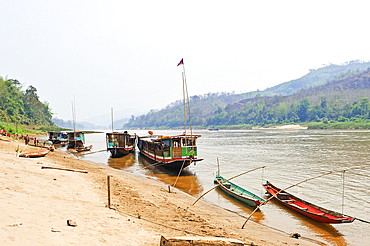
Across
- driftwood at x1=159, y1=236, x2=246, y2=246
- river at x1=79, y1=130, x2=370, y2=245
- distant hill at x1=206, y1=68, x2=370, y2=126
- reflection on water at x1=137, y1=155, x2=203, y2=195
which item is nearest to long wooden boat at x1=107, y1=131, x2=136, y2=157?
river at x1=79, y1=130, x2=370, y2=245

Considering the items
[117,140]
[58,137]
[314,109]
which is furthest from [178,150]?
[314,109]

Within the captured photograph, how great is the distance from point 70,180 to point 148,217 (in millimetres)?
5827

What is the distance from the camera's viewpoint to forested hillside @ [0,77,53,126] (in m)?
79.1

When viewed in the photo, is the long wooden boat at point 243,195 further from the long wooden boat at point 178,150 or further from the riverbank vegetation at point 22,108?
the riverbank vegetation at point 22,108

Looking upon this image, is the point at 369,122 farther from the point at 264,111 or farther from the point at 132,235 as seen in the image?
the point at 132,235

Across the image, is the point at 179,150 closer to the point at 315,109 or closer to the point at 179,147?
the point at 179,147

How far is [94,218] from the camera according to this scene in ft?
24.0

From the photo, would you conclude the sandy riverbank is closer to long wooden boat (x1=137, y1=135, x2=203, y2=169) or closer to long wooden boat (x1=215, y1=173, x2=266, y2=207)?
long wooden boat (x1=215, y1=173, x2=266, y2=207)

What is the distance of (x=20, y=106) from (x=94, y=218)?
4057 inches

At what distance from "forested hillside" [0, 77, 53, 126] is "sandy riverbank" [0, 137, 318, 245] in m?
75.7

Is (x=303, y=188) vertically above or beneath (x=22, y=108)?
beneath

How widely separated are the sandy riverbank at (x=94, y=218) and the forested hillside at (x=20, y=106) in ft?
248

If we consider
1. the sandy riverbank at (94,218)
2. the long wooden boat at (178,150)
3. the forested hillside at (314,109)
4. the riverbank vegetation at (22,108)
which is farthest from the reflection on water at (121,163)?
the forested hillside at (314,109)

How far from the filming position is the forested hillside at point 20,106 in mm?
79125
